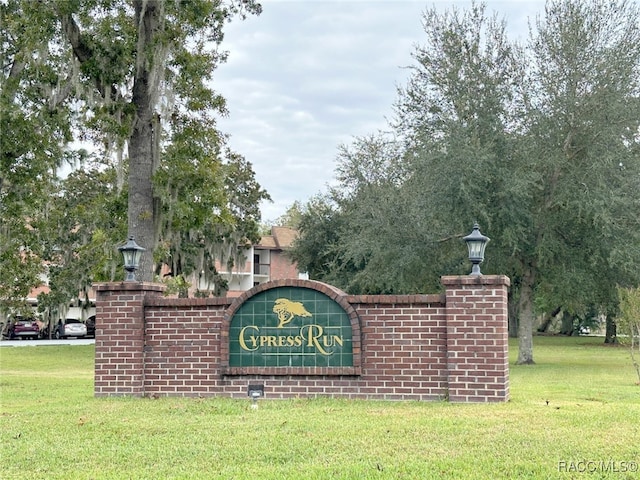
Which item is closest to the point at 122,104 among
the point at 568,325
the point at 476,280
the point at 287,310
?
the point at 287,310

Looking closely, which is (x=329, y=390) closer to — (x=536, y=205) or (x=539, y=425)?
(x=539, y=425)

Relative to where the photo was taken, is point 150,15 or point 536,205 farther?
point 536,205

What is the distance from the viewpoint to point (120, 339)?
9867 millimetres

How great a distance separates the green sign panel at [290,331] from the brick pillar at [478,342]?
133cm

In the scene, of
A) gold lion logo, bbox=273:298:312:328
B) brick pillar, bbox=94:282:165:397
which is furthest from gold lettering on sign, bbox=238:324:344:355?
brick pillar, bbox=94:282:165:397

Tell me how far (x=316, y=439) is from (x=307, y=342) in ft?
9.47

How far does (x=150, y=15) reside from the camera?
1428 cm

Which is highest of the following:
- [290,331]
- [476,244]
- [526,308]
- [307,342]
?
[476,244]

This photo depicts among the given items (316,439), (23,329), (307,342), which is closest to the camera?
(316,439)

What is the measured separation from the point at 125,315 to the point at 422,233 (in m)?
12.5

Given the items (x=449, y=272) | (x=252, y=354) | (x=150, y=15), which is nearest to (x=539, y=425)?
(x=252, y=354)

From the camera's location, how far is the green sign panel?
949 centimetres

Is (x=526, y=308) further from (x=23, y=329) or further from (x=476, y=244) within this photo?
(x=23, y=329)

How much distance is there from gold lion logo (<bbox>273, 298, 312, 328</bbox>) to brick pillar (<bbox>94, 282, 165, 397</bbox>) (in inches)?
70.3
